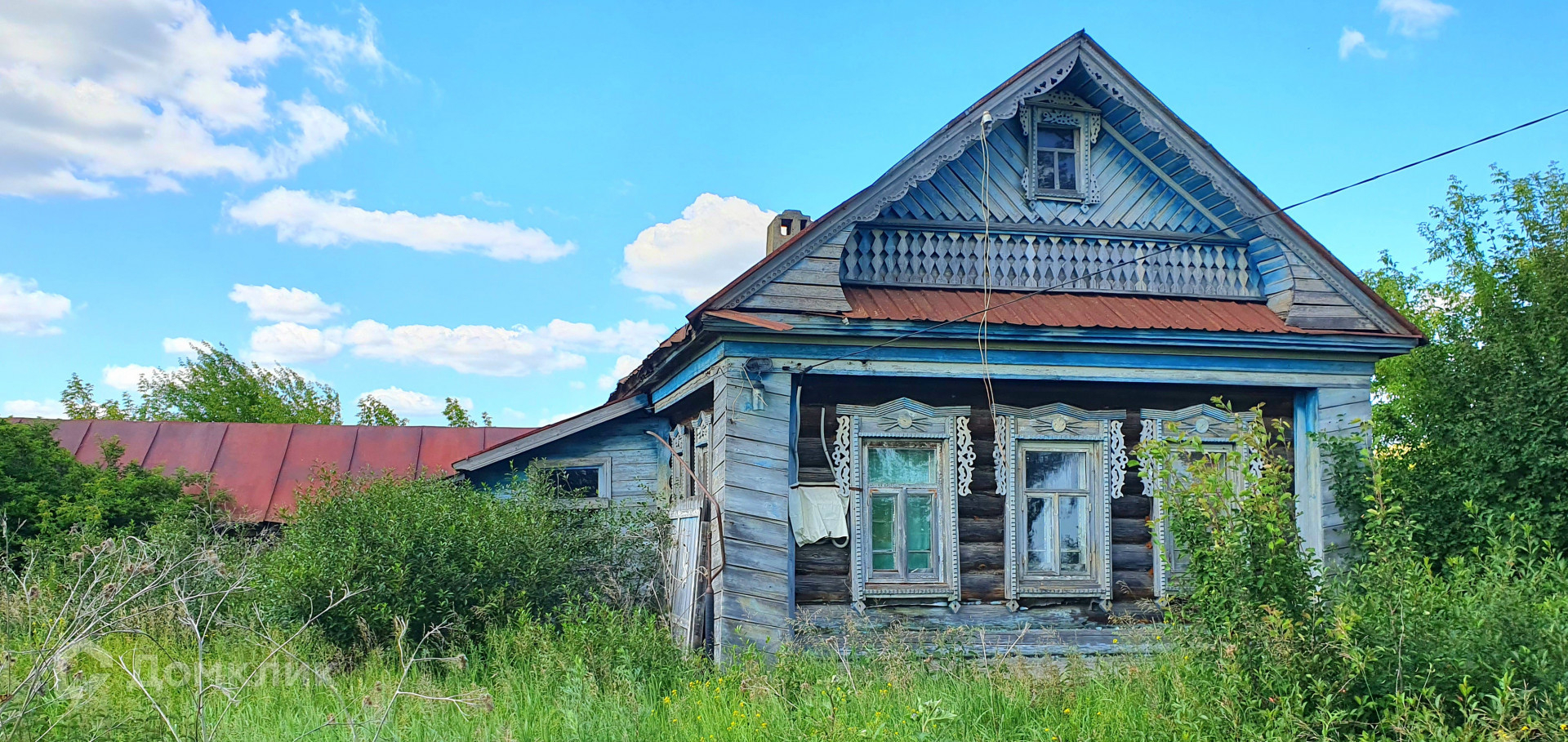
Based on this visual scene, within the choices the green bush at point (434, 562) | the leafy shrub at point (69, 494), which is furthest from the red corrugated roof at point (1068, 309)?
the leafy shrub at point (69, 494)

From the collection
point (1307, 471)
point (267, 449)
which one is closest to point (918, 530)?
point (1307, 471)

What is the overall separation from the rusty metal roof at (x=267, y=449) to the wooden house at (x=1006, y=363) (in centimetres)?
791

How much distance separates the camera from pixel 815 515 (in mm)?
8242

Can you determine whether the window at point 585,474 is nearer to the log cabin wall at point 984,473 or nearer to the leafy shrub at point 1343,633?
the log cabin wall at point 984,473

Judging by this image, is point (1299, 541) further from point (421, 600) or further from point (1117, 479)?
point (421, 600)

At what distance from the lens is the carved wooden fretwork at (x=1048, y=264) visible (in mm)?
9070

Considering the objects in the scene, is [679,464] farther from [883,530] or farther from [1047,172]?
[1047,172]

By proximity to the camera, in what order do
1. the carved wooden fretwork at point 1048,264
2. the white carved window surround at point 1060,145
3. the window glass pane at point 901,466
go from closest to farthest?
the window glass pane at point 901,466
the carved wooden fretwork at point 1048,264
the white carved window surround at point 1060,145

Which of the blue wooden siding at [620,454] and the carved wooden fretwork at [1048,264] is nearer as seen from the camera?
the carved wooden fretwork at [1048,264]

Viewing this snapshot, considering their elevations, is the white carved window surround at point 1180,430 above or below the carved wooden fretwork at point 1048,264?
below

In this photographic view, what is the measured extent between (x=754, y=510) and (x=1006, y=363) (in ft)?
8.28

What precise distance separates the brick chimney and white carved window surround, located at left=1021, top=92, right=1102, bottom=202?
2.53 metres

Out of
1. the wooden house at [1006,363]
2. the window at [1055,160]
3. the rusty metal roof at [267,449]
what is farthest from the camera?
the rusty metal roof at [267,449]

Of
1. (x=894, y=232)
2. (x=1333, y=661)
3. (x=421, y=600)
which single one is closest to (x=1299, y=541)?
(x=1333, y=661)
